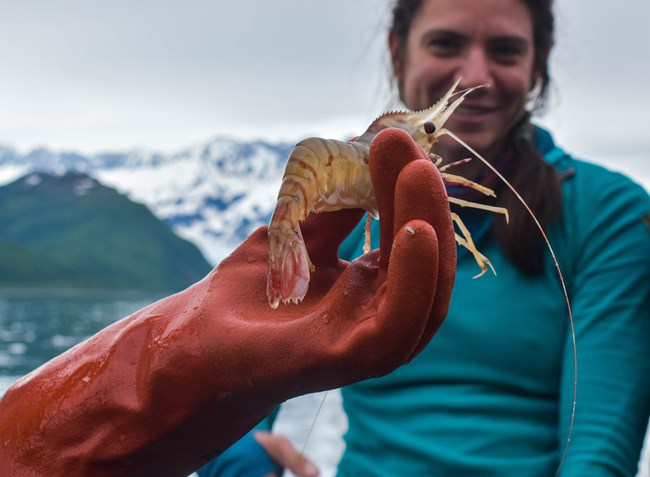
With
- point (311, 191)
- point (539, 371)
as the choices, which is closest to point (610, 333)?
point (539, 371)

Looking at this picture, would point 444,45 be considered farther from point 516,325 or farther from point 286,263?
point 286,263

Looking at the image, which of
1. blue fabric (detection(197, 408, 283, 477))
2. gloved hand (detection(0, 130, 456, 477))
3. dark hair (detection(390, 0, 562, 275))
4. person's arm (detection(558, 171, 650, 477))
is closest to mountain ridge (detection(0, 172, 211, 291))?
blue fabric (detection(197, 408, 283, 477))

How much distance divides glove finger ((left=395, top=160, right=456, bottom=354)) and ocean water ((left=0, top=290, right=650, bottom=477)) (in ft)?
1.84

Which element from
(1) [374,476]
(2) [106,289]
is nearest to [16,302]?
(2) [106,289]

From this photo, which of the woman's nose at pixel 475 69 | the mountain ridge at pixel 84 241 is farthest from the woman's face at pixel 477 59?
the mountain ridge at pixel 84 241

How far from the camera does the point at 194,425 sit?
131cm

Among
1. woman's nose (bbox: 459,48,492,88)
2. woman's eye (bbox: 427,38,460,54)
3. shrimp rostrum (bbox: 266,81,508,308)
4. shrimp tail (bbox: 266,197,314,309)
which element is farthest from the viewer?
woman's eye (bbox: 427,38,460,54)

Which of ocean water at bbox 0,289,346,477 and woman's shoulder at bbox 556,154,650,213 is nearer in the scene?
woman's shoulder at bbox 556,154,650,213

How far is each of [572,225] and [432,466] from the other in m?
0.97

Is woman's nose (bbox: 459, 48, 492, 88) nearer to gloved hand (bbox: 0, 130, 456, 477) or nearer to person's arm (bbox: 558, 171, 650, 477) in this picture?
person's arm (bbox: 558, 171, 650, 477)

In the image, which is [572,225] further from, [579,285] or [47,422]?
[47,422]

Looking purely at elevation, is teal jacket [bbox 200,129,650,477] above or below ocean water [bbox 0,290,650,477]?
above

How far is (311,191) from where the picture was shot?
4.82 feet

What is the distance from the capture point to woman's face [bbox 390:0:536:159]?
2.60 meters
